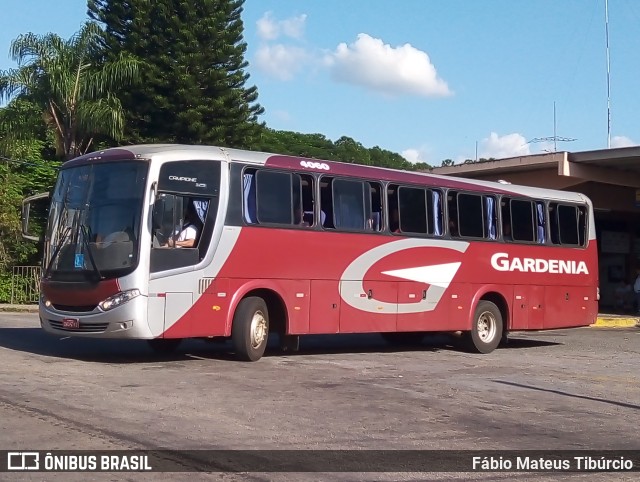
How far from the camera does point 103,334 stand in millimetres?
13547

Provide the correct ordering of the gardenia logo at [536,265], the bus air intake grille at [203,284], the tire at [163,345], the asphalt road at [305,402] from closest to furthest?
the asphalt road at [305,402] → the bus air intake grille at [203,284] → the tire at [163,345] → the gardenia logo at [536,265]

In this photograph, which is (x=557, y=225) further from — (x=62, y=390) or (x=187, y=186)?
(x=62, y=390)

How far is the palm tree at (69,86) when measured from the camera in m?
33.7

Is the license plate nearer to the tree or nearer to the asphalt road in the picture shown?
the asphalt road

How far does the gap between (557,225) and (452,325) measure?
400 centimetres

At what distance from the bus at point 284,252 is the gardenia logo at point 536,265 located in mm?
41

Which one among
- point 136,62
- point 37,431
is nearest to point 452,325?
point 37,431

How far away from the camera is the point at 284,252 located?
1528cm

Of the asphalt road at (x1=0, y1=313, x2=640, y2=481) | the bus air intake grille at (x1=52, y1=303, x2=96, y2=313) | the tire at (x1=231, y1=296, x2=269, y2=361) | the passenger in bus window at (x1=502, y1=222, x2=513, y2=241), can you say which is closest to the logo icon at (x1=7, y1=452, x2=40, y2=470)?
the asphalt road at (x1=0, y1=313, x2=640, y2=481)

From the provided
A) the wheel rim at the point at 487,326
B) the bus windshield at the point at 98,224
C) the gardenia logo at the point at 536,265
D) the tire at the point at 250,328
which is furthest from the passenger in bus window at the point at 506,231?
the bus windshield at the point at 98,224

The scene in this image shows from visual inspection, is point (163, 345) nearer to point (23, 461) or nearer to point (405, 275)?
point (405, 275)

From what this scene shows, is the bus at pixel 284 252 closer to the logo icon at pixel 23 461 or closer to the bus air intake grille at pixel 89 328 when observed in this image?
the bus air intake grille at pixel 89 328

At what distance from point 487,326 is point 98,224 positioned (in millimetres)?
8682

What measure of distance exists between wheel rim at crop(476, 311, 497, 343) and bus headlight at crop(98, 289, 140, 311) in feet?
26.4
